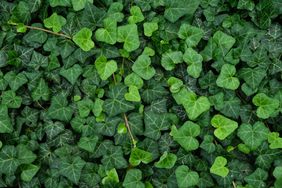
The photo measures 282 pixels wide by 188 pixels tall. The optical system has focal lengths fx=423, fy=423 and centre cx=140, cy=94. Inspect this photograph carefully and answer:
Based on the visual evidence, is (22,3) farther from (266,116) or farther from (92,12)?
(266,116)

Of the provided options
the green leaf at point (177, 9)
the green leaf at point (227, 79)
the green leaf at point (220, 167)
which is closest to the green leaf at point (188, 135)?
the green leaf at point (220, 167)

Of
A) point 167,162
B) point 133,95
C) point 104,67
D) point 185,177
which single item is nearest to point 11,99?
point 104,67

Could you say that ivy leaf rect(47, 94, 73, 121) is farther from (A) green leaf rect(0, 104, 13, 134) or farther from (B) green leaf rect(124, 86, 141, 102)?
(B) green leaf rect(124, 86, 141, 102)

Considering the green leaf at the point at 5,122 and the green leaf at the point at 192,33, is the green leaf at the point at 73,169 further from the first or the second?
the green leaf at the point at 192,33

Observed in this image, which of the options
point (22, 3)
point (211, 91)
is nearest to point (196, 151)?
point (211, 91)

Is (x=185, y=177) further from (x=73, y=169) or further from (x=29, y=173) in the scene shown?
(x=29, y=173)

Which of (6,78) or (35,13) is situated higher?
(35,13)
